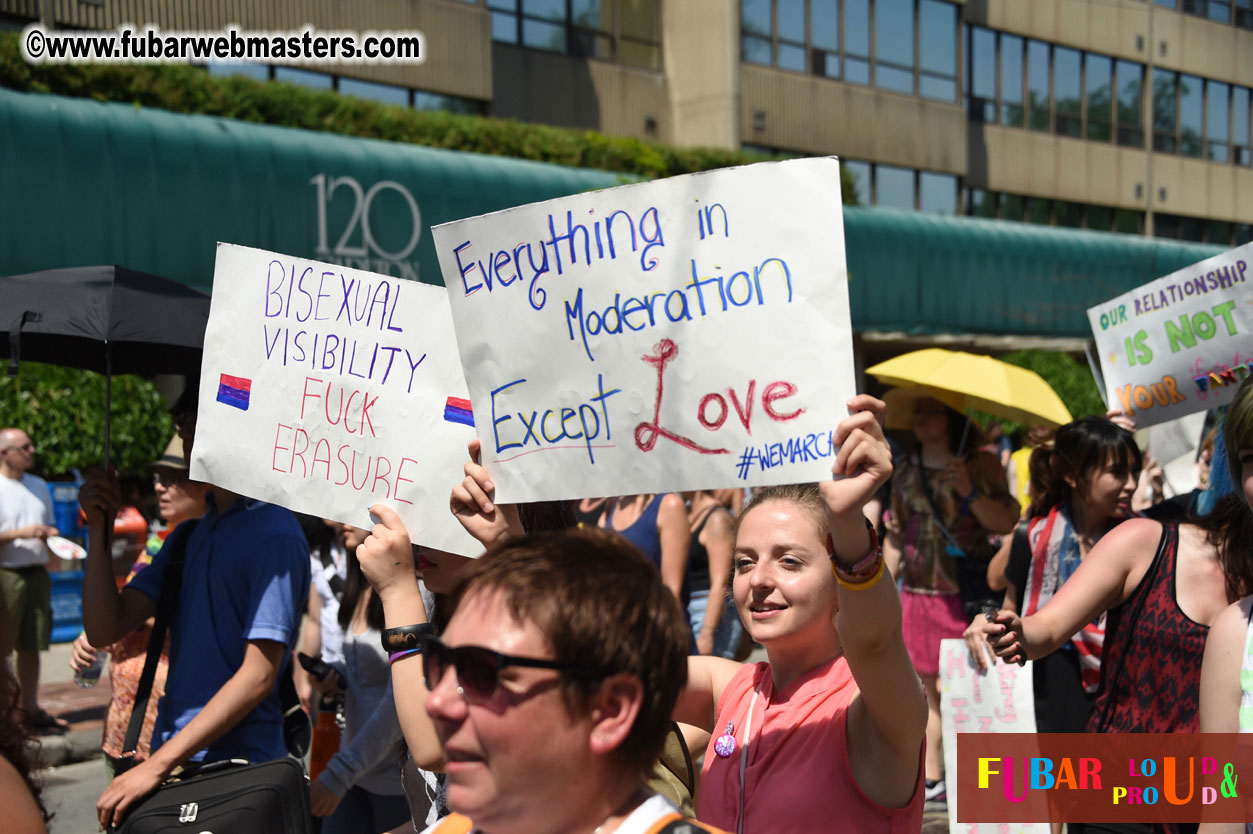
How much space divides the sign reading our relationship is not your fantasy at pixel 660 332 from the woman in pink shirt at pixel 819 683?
14 cm

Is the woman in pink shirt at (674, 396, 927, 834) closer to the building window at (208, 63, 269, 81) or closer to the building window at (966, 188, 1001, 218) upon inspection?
the building window at (208, 63, 269, 81)

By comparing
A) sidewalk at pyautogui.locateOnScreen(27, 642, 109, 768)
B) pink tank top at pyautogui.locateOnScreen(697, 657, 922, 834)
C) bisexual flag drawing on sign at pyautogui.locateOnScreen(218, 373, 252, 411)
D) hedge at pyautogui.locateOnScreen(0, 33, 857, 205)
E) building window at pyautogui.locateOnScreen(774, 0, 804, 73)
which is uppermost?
building window at pyautogui.locateOnScreen(774, 0, 804, 73)

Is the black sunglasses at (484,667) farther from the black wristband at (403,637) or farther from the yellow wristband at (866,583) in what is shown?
the black wristband at (403,637)

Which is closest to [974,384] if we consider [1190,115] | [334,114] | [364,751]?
[364,751]

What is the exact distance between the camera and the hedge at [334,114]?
12359 mm

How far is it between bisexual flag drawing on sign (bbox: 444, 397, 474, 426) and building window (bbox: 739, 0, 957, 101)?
19.6 metres

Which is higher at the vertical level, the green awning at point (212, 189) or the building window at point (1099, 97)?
the building window at point (1099, 97)

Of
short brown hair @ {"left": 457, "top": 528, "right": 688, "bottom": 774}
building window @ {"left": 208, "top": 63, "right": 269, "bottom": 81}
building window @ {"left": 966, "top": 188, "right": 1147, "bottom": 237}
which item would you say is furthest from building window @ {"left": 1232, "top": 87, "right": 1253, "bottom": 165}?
short brown hair @ {"left": 457, "top": 528, "right": 688, "bottom": 774}

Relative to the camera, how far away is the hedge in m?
12.4

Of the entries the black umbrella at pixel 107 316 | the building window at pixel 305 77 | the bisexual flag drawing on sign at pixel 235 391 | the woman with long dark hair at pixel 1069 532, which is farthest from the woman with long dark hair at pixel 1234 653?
the building window at pixel 305 77

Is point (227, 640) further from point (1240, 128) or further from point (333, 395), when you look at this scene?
point (1240, 128)

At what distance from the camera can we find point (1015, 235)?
2248 centimetres

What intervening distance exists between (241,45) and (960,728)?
534 inches

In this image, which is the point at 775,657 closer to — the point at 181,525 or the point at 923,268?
the point at 181,525
